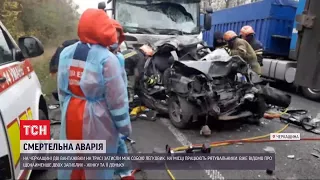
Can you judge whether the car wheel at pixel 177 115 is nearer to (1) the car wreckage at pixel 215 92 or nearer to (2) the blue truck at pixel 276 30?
(1) the car wreckage at pixel 215 92

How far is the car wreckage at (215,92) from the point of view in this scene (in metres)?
4.46

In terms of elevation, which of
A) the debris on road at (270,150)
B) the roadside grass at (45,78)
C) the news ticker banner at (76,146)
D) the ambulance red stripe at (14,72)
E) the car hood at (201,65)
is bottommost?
the roadside grass at (45,78)

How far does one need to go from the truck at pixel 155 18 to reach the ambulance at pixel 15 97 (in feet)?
12.9

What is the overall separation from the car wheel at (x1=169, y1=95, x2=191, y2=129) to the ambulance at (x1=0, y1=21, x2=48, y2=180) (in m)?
2.08

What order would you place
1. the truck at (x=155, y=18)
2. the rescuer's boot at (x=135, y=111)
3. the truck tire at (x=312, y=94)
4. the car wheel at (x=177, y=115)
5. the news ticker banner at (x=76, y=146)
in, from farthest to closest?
the truck tire at (x=312, y=94)
the truck at (x=155, y=18)
the rescuer's boot at (x=135, y=111)
the car wheel at (x=177, y=115)
the news ticker banner at (x=76, y=146)

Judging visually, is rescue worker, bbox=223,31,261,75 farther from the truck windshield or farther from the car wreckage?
the truck windshield

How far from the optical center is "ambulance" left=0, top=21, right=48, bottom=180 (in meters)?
1.97

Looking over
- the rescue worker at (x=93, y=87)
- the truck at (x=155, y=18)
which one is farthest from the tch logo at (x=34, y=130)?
the truck at (x=155, y=18)

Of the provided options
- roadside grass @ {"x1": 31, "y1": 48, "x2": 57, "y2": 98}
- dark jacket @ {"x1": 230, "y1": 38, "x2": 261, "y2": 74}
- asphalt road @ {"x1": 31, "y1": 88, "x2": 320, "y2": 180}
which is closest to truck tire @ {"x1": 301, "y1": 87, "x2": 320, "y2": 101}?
dark jacket @ {"x1": 230, "y1": 38, "x2": 261, "y2": 74}

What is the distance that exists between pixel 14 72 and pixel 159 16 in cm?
519

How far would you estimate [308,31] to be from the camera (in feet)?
8.97

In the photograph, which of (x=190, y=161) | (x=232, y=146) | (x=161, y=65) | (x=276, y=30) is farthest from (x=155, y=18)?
(x=190, y=161)

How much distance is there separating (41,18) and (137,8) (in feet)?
47.6

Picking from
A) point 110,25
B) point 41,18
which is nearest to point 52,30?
point 41,18
